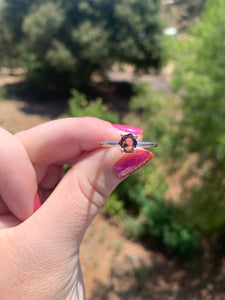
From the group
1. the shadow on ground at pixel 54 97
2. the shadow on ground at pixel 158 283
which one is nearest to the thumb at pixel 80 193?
the shadow on ground at pixel 158 283

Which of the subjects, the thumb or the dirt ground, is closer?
the thumb

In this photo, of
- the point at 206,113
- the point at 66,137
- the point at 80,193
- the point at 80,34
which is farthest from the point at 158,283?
the point at 80,34

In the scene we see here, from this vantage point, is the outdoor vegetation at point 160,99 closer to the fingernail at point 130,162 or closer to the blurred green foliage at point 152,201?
the blurred green foliage at point 152,201

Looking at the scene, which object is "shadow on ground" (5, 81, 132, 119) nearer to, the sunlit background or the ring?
the sunlit background

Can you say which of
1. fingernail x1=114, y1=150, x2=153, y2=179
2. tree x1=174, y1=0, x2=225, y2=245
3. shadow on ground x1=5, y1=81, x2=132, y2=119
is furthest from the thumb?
shadow on ground x1=5, y1=81, x2=132, y2=119

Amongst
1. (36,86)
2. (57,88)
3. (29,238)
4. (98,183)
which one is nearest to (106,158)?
(98,183)
